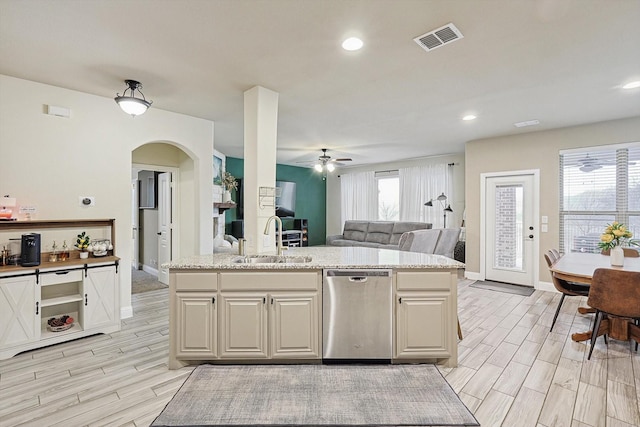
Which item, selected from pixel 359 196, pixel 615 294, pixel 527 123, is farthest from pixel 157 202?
pixel 615 294

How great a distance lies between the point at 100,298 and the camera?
11.4ft

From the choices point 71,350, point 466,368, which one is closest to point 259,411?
point 466,368

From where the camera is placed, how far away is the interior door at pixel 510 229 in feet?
17.8

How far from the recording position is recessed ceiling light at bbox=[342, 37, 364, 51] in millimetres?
2445

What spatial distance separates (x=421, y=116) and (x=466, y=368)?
3179 mm

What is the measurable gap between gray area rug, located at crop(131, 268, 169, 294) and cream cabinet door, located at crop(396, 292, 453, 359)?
4.29 metres

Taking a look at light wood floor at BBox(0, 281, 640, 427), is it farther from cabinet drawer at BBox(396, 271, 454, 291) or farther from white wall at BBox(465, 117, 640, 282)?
white wall at BBox(465, 117, 640, 282)

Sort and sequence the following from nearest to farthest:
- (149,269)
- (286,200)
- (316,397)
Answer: (316,397) → (149,269) → (286,200)

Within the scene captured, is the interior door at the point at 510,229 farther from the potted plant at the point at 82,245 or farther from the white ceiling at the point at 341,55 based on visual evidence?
→ the potted plant at the point at 82,245

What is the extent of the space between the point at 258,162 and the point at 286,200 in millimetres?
5433

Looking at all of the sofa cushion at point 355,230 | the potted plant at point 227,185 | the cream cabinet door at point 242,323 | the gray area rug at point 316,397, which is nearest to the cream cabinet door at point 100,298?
the gray area rug at point 316,397

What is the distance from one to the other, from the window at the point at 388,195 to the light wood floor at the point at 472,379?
17.1ft

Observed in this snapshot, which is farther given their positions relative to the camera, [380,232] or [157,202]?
[380,232]

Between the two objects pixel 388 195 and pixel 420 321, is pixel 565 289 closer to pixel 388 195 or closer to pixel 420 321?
pixel 420 321
